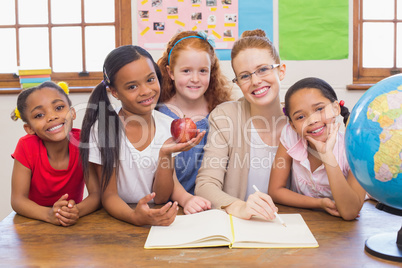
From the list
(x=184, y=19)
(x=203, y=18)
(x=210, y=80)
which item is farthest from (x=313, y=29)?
(x=210, y=80)

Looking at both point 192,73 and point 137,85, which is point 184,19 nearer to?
point 192,73

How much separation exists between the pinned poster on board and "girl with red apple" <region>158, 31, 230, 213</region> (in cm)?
92

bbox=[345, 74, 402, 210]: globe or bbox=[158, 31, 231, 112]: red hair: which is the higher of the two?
bbox=[158, 31, 231, 112]: red hair

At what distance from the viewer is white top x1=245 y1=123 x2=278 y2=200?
70.1 inches

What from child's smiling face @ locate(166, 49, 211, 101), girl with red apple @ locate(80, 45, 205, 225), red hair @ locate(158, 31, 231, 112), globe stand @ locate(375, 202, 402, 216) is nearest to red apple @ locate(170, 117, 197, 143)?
girl with red apple @ locate(80, 45, 205, 225)

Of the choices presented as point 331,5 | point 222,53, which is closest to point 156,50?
point 222,53

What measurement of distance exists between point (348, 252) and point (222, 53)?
2271 millimetres

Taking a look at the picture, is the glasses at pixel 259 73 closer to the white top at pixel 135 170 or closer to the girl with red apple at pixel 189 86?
the girl with red apple at pixel 189 86

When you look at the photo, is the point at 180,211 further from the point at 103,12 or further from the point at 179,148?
the point at 103,12

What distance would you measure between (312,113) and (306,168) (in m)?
0.22

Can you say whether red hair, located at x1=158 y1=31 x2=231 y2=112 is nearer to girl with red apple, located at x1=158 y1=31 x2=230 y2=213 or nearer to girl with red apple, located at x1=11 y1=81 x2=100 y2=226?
girl with red apple, located at x1=158 y1=31 x2=230 y2=213

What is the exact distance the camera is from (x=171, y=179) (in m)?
1.60

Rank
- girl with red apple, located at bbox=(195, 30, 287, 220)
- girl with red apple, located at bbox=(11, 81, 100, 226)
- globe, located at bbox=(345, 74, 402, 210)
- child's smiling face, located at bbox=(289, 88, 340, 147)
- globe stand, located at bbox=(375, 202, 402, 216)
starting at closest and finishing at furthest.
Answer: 1. globe, located at bbox=(345, 74, 402, 210)
2. globe stand, located at bbox=(375, 202, 402, 216)
3. child's smiling face, located at bbox=(289, 88, 340, 147)
4. girl with red apple, located at bbox=(11, 81, 100, 226)
5. girl with red apple, located at bbox=(195, 30, 287, 220)

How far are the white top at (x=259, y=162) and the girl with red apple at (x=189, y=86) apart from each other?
297 millimetres
